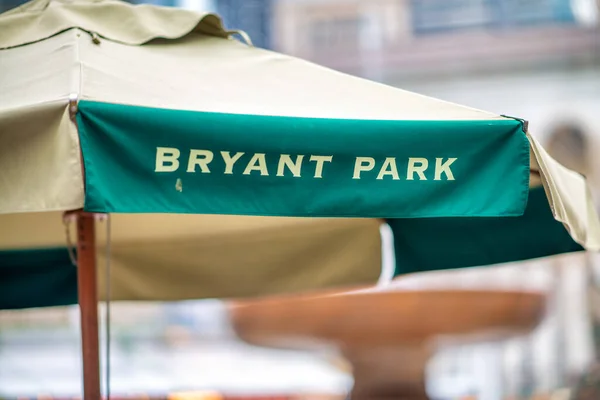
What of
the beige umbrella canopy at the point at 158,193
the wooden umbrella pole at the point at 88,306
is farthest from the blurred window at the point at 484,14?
the wooden umbrella pole at the point at 88,306

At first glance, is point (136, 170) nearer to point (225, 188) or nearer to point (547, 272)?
point (225, 188)

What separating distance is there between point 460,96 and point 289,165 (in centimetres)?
1654

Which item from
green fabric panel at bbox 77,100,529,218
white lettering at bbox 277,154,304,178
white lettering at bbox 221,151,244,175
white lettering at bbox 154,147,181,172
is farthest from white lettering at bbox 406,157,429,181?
white lettering at bbox 154,147,181,172

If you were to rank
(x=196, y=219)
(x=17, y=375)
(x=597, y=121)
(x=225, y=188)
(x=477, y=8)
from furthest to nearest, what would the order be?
(x=477, y=8), (x=597, y=121), (x=17, y=375), (x=196, y=219), (x=225, y=188)

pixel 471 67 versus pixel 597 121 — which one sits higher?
pixel 471 67

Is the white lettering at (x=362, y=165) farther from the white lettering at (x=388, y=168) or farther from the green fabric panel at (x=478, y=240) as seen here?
the green fabric panel at (x=478, y=240)

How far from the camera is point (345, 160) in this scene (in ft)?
7.65

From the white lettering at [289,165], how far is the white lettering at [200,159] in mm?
176

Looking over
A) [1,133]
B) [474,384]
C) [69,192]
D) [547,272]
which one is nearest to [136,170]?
[69,192]

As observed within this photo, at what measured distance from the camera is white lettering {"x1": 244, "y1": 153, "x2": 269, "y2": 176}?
2.27 metres

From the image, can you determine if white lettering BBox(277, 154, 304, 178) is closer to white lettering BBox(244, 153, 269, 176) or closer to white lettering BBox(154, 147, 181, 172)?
white lettering BBox(244, 153, 269, 176)

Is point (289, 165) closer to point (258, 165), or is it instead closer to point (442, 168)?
point (258, 165)

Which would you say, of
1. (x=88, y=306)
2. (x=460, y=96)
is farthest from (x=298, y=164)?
(x=460, y=96)

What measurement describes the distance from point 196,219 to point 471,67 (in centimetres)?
1503
